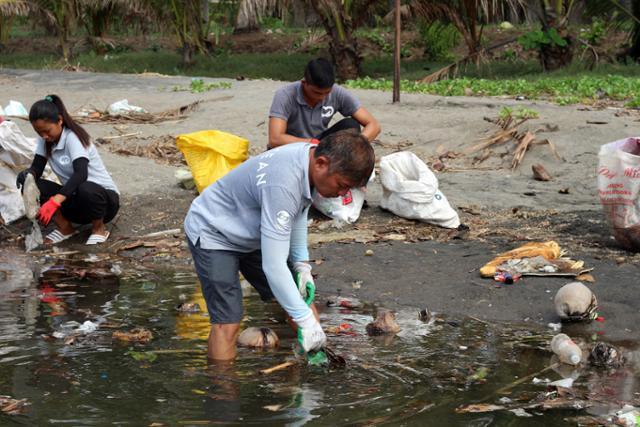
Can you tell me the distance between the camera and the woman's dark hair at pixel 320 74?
6.93m

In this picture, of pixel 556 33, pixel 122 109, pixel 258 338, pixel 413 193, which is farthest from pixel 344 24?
pixel 258 338

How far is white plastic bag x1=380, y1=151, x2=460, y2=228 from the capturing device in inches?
287

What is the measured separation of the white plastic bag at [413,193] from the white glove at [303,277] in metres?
2.91

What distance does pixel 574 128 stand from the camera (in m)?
9.84

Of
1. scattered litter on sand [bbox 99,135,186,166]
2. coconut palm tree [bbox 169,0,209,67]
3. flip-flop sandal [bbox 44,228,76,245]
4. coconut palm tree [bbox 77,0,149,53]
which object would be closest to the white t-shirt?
flip-flop sandal [bbox 44,228,76,245]

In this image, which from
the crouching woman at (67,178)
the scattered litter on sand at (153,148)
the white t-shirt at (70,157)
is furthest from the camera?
the scattered litter on sand at (153,148)

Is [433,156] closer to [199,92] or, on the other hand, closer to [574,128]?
[574,128]

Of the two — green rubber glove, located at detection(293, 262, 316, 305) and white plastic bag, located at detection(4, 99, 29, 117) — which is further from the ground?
green rubber glove, located at detection(293, 262, 316, 305)

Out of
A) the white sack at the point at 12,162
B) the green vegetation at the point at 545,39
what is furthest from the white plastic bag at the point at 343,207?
the green vegetation at the point at 545,39

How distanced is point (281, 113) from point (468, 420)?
12.9 ft

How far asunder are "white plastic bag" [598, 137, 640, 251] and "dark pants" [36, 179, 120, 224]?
3729 millimetres

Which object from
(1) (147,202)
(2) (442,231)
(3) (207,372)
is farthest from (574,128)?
(3) (207,372)

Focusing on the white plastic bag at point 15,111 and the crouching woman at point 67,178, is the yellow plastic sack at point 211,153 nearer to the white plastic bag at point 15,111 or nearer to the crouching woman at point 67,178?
the crouching woman at point 67,178

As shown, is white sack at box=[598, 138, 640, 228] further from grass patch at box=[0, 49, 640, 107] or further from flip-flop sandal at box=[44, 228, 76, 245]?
grass patch at box=[0, 49, 640, 107]
